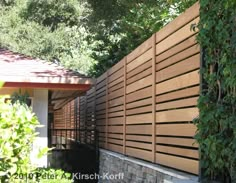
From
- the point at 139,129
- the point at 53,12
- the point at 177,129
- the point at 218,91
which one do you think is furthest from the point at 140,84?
the point at 53,12

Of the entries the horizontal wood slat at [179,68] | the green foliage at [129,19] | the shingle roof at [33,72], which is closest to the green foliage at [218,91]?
the horizontal wood slat at [179,68]

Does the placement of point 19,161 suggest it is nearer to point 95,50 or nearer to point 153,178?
point 153,178

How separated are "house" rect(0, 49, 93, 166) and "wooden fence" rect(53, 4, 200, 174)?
1013mm

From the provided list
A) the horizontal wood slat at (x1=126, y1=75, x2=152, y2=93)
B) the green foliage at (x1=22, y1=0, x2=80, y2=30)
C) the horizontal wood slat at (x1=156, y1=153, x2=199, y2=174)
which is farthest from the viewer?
the green foliage at (x1=22, y1=0, x2=80, y2=30)

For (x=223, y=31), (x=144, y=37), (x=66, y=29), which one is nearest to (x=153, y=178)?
(x=223, y=31)

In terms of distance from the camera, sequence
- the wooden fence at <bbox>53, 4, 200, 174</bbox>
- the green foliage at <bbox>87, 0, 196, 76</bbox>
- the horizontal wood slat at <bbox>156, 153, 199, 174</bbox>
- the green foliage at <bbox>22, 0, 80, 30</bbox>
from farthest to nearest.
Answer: the green foliage at <bbox>22, 0, 80, 30</bbox>
the green foliage at <bbox>87, 0, 196, 76</bbox>
the wooden fence at <bbox>53, 4, 200, 174</bbox>
the horizontal wood slat at <bbox>156, 153, 199, 174</bbox>

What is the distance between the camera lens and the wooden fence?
4844 millimetres

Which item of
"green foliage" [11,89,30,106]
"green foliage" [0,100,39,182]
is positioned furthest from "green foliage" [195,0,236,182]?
"green foliage" [11,89,30,106]

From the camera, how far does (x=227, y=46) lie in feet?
12.0

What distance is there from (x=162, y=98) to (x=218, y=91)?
1.95 m

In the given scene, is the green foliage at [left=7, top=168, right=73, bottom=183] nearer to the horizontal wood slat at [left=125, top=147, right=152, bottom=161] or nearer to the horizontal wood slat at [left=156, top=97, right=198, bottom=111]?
the horizontal wood slat at [left=125, top=147, right=152, bottom=161]

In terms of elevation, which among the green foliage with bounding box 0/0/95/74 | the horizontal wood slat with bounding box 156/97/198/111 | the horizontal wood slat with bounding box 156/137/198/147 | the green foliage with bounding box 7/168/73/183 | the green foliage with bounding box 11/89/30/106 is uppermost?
the green foliage with bounding box 0/0/95/74

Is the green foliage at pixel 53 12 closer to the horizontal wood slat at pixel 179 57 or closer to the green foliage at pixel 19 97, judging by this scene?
the green foliage at pixel 19 97

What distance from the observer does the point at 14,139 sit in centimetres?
543
